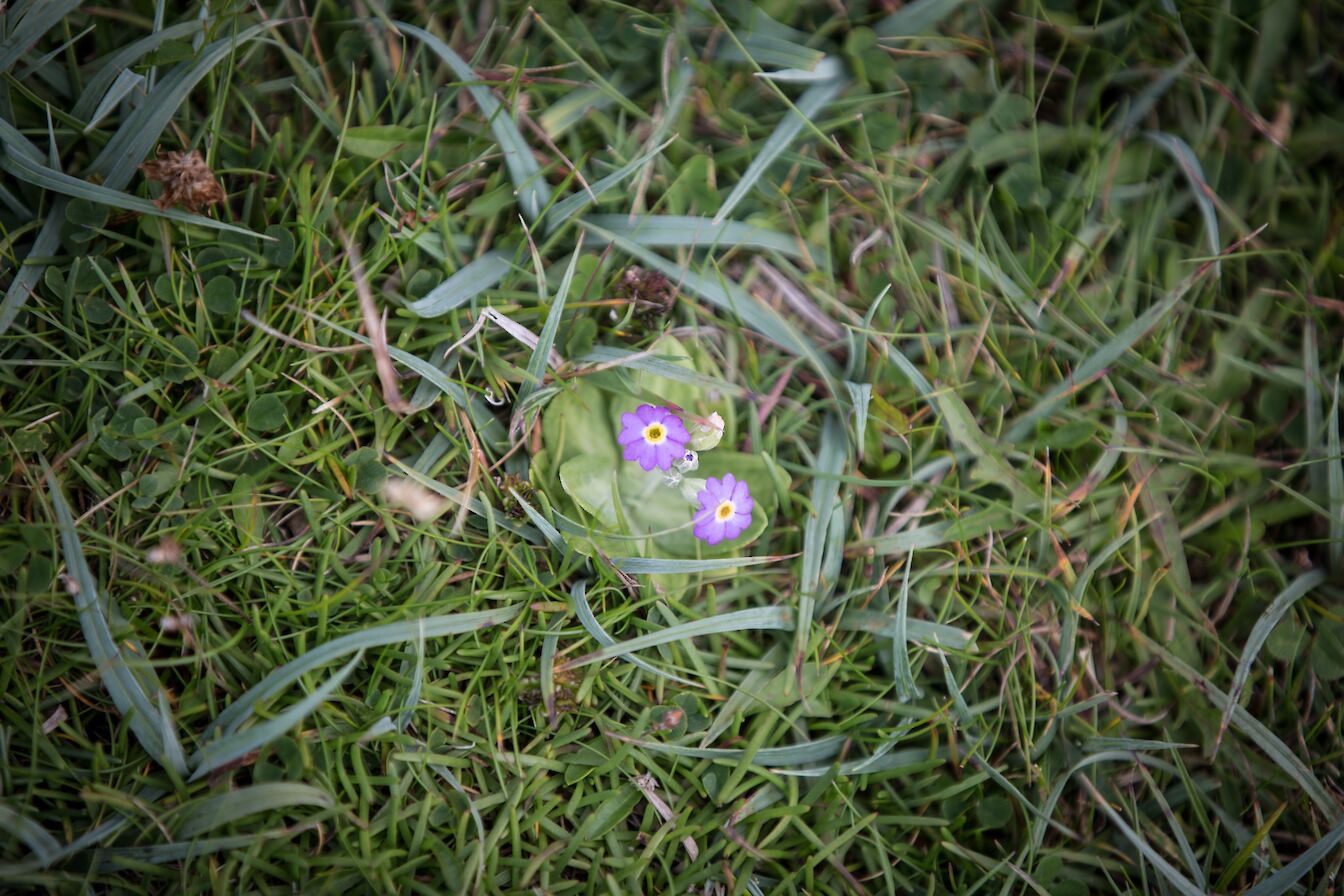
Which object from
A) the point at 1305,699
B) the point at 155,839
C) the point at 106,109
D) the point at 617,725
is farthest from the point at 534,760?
the point at 1305,699

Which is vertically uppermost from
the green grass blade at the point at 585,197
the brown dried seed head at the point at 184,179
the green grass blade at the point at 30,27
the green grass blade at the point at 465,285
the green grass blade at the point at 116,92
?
the green grass blade at the point at 30,27

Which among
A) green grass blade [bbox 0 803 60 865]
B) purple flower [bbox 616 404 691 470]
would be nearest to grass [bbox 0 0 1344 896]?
green grass blade [bbox 0 803 60 865]

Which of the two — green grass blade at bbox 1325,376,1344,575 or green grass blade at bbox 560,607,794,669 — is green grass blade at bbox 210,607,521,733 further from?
green grass blade at bbox 1325,376,1344,575

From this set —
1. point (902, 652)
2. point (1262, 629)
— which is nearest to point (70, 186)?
point (902, 652)

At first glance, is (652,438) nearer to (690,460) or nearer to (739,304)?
(690,460)

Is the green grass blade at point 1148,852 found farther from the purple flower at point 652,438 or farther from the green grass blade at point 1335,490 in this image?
the purple flower at point 652,438

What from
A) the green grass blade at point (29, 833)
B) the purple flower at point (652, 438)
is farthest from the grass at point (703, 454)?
the purple flower at point (652, 438)
